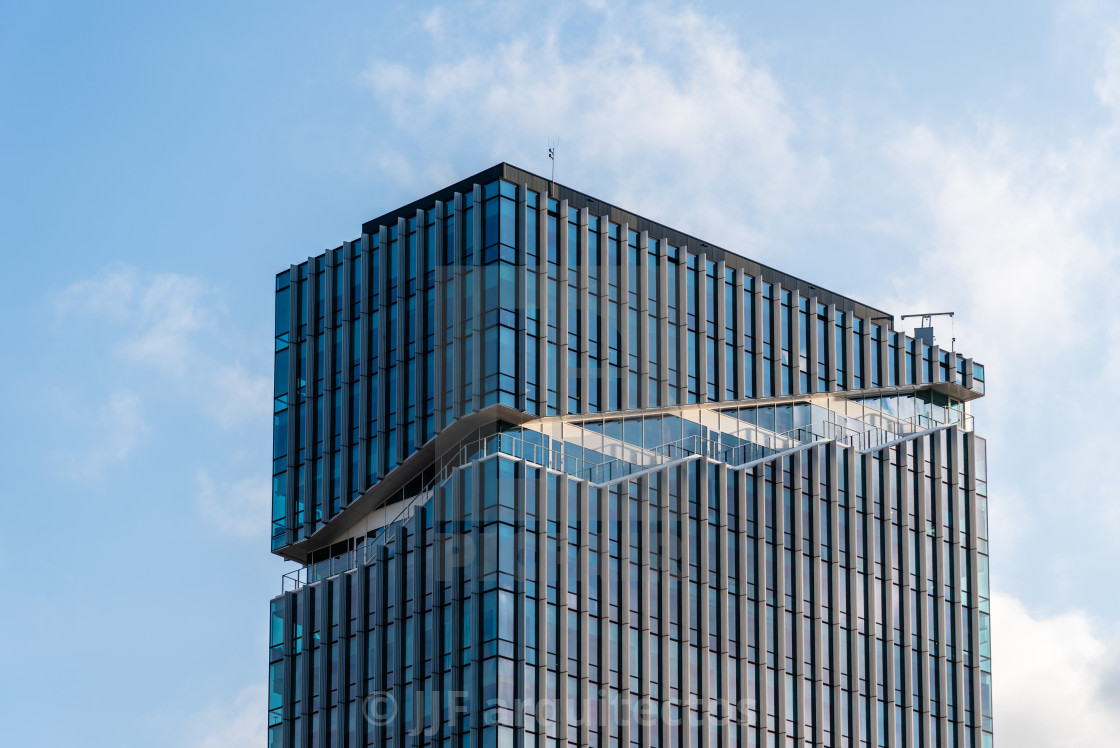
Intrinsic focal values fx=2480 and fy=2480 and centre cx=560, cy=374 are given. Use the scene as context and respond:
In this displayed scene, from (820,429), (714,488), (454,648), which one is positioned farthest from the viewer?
(820,429)

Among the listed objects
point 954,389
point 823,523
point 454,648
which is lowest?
point 454,648

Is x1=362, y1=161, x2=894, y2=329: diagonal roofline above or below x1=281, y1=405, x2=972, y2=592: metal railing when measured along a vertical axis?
above

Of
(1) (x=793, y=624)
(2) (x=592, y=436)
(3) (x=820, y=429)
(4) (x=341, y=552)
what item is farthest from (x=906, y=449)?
(4) (x=341, y=552)

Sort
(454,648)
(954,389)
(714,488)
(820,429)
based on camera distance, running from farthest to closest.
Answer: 1. (954,389)
2. (820,429)
3. (714,488)
4. (454,648)

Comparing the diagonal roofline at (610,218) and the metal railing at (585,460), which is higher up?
the diagonal roofline at (610,218)

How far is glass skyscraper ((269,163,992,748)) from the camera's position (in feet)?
431

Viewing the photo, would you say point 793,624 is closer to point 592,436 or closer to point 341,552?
point 592,436

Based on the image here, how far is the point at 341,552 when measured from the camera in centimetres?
14338

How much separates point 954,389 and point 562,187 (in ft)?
109

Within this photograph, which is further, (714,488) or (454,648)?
(714,488)

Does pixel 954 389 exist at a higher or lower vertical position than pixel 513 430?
higher

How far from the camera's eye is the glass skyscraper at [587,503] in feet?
431

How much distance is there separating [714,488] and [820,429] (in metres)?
11.9

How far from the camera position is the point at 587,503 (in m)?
134
